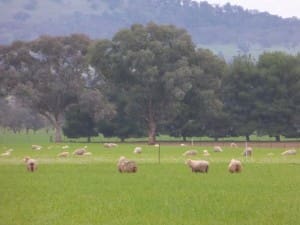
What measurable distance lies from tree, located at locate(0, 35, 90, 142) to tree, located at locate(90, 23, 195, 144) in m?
4.93

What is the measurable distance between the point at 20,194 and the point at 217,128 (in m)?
63.2

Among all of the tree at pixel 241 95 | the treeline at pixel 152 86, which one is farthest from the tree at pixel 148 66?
the tree at pixel 241 95

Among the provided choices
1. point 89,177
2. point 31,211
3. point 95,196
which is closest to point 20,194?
point 95,196

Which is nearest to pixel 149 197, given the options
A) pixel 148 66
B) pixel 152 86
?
→ pixel 148 66

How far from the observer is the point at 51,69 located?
282 ft

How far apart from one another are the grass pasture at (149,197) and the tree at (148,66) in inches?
1759

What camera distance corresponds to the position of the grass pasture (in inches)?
637

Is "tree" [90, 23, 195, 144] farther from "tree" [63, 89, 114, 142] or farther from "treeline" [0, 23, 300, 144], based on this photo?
"tree" [63, 89, 114, 142]

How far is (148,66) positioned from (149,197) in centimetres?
5677

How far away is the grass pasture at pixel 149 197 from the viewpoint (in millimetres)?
16188

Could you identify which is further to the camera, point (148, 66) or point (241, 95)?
point (241, 95)

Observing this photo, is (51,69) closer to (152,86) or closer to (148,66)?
(152,86)

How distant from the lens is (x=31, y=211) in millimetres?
17375

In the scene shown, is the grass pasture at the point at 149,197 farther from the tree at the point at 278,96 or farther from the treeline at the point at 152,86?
the tree at the point at 278,96
